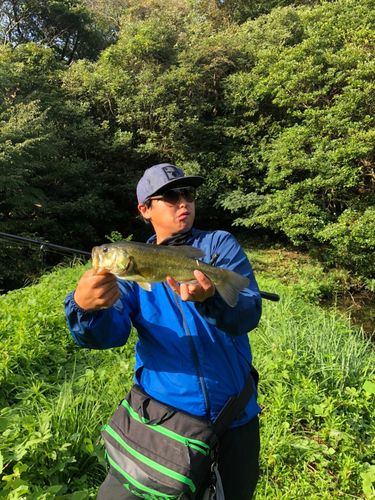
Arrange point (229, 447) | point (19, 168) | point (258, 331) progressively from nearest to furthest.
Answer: point (229, 447) < point (258, 331) < point (19, 168)

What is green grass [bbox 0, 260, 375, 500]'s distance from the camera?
2.17 m

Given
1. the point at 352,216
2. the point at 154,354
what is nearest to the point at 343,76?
the point at 352,216

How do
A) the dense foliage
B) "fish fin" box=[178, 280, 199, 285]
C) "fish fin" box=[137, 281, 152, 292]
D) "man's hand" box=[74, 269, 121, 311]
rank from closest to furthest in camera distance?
"man's hand" box=[74, 269, 121, 311]
"fish fin" box=[178, 280, 199, 285]
"fish fin" box=[137, 281, 152, 292]
the dense foliage

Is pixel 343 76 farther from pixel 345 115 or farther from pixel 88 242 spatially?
pixel 88 242

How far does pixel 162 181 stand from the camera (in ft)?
6.08

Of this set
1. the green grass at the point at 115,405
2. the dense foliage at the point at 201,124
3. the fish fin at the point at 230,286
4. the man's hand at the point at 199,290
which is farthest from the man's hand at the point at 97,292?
the dense foliage at the point at 201,124

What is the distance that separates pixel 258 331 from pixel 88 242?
470 inches

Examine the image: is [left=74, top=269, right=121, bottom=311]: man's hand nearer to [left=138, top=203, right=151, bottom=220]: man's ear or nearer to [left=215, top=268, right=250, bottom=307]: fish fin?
[left=215, top=268, right=250, bottom=307]: fish fin

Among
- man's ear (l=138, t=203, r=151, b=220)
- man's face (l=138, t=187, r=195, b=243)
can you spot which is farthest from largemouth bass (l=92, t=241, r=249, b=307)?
man's ear (l=138, t=203, r=151, b=220)

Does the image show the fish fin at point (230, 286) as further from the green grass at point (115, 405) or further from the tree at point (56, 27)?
the tree at point (56, 27)

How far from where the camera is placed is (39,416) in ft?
8.04

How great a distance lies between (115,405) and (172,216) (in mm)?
2080

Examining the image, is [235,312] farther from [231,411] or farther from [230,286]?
[231,411]

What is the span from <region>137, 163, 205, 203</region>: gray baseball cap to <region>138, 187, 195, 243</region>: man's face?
7 centimetres
